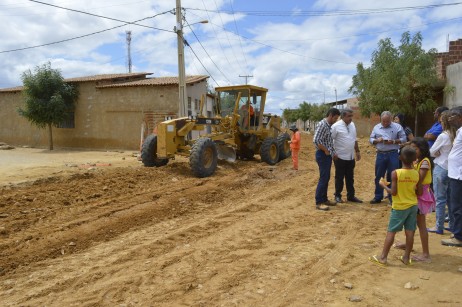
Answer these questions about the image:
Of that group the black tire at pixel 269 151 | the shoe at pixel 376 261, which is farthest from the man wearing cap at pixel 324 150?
the black tire at pixel 269 151

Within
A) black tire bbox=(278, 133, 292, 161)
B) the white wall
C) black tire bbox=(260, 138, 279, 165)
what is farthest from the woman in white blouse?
the white wall

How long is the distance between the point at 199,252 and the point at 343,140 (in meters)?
3.49

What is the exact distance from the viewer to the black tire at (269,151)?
41.6ft

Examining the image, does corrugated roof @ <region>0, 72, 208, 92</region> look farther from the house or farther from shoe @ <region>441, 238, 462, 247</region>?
shoe @ <region>441, 238, 462, 247</region>

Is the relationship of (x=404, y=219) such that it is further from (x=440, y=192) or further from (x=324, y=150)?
→ (x=324, y=150)

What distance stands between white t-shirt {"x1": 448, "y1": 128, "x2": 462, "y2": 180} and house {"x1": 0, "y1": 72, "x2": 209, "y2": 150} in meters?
15.6

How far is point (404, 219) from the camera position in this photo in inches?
159

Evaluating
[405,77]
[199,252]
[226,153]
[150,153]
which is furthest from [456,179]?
[405,77]

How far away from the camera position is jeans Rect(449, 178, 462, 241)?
4.45 m

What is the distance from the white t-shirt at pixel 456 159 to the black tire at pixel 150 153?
7.64 meters

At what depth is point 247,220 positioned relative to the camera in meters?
5.86

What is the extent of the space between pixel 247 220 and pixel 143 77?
62.0ft

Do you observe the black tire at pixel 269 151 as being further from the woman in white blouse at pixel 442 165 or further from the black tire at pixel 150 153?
the woman in white blouse at pixel 442 165

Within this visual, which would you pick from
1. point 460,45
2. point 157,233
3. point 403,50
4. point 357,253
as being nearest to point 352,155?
point 357,253
